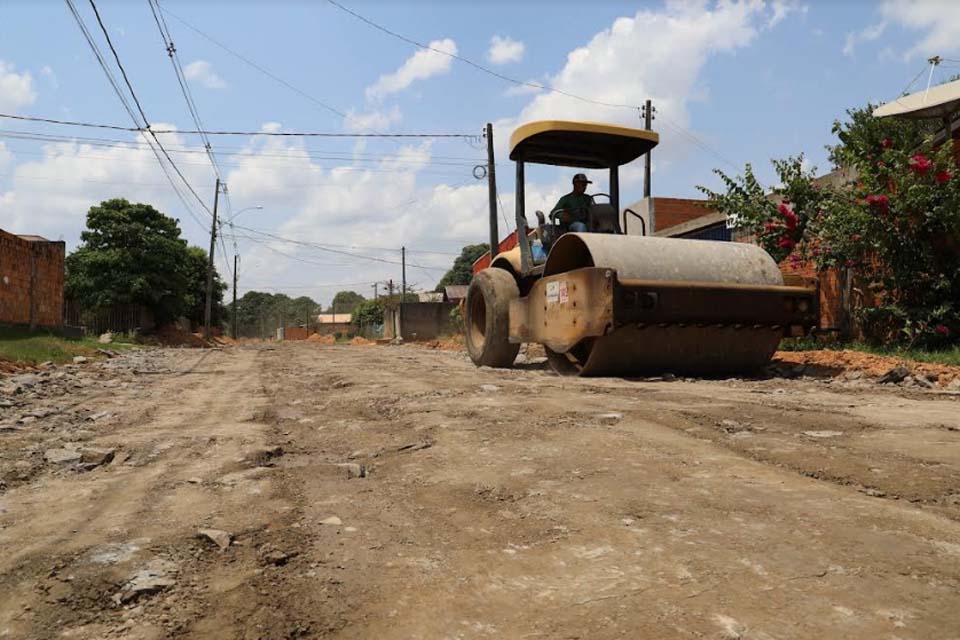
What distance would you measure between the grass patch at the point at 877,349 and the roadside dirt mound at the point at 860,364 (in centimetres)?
28

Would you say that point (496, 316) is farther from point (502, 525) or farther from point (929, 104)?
point (929, 104)

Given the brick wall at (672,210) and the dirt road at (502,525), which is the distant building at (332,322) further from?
the dirt road at (502,525)

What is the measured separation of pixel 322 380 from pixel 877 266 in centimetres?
721

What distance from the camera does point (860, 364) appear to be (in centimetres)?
721

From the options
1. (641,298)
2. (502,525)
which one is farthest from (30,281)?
(502,525)

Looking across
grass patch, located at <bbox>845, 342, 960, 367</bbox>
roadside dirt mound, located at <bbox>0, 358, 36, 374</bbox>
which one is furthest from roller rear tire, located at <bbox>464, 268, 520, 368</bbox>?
roadside dirt mound, located at <bbox>0, 358, 36, 374</bbox>

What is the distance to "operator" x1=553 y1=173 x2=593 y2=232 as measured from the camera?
26.5 ft

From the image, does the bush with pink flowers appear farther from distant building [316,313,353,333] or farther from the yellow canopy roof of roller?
distant building [316,313,353,333]

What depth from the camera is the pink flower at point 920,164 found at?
8094 millimetres

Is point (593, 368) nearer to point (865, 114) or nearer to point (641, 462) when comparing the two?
point (641, 462)

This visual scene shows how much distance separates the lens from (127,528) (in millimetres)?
2430

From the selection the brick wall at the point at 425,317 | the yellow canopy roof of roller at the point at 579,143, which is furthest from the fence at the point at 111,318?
the yellow canopy roof of roller at the point at 579,143

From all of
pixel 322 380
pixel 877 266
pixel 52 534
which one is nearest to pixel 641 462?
pixel 52 534

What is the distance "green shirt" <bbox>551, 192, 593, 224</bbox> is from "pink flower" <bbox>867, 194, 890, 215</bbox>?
345cm
